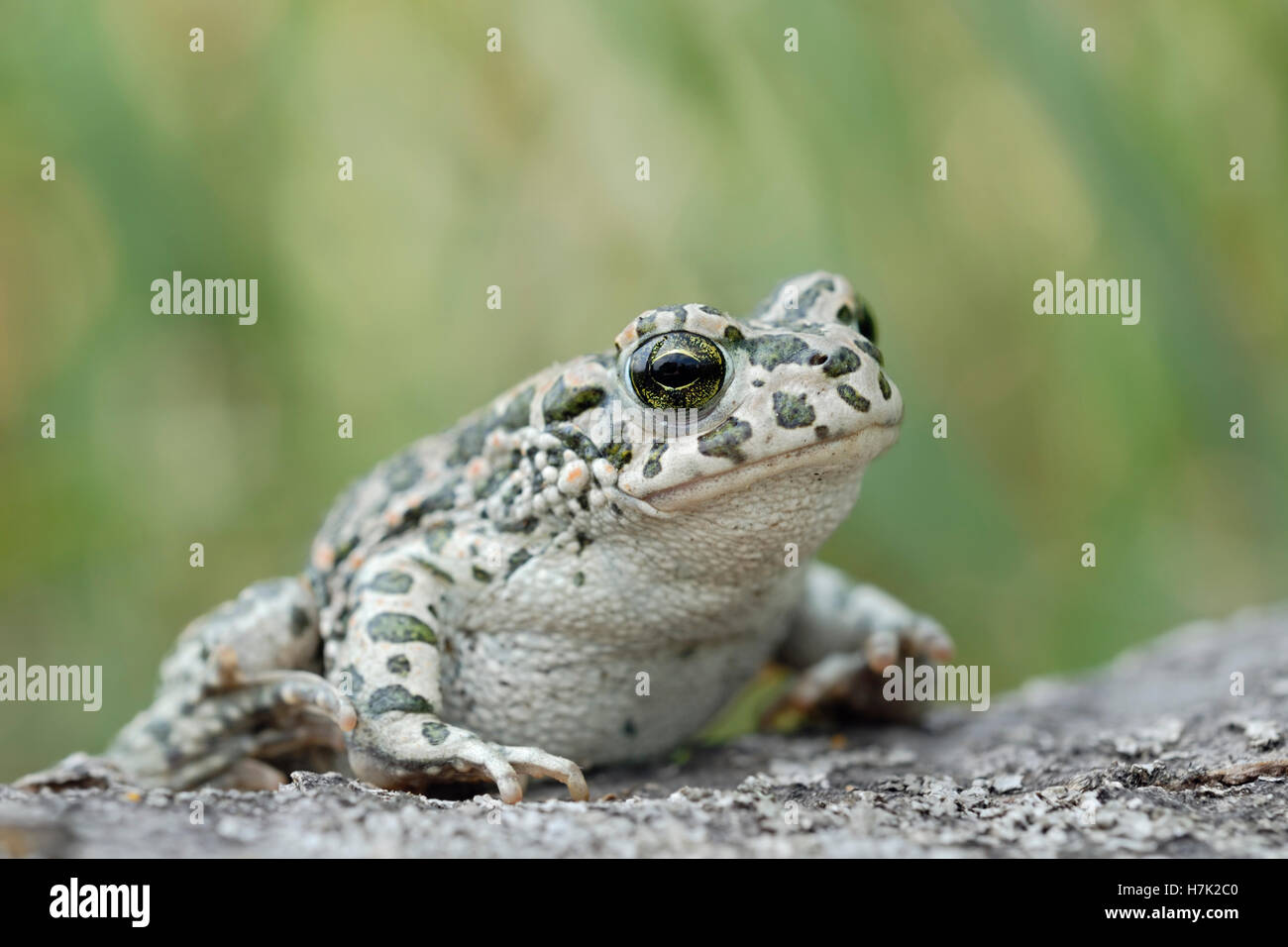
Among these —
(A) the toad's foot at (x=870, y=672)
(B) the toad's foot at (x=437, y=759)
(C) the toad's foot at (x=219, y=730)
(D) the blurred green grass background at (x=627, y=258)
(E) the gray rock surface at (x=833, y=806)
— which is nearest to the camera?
(E) the gray rock surface at (x=833, y=806)

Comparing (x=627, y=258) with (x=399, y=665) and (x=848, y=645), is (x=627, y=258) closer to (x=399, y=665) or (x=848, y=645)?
(x=848, y=645)

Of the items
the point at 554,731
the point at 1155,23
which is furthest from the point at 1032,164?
the point at 554,731

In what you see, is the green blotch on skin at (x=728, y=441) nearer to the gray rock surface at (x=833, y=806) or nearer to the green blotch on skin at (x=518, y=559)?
the green blotch on skin at (x=518, y=559)

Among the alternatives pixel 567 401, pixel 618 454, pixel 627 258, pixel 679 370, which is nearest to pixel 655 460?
pixel 618 454

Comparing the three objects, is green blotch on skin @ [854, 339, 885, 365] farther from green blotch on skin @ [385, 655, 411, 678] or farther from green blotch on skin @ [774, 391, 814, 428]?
green blotch on skin @ [385, 655, 411, 678]

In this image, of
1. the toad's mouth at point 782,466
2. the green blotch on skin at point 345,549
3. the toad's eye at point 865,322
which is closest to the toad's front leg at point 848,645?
the toad's eye at point 865,322

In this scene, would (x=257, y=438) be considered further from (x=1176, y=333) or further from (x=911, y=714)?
(x=1176, y=333)

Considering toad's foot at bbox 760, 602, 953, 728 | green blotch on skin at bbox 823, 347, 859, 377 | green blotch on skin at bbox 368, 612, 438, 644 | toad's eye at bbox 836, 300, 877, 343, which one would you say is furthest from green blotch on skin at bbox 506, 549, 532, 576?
toad's foot at bbox 760, 602, 953, 728
